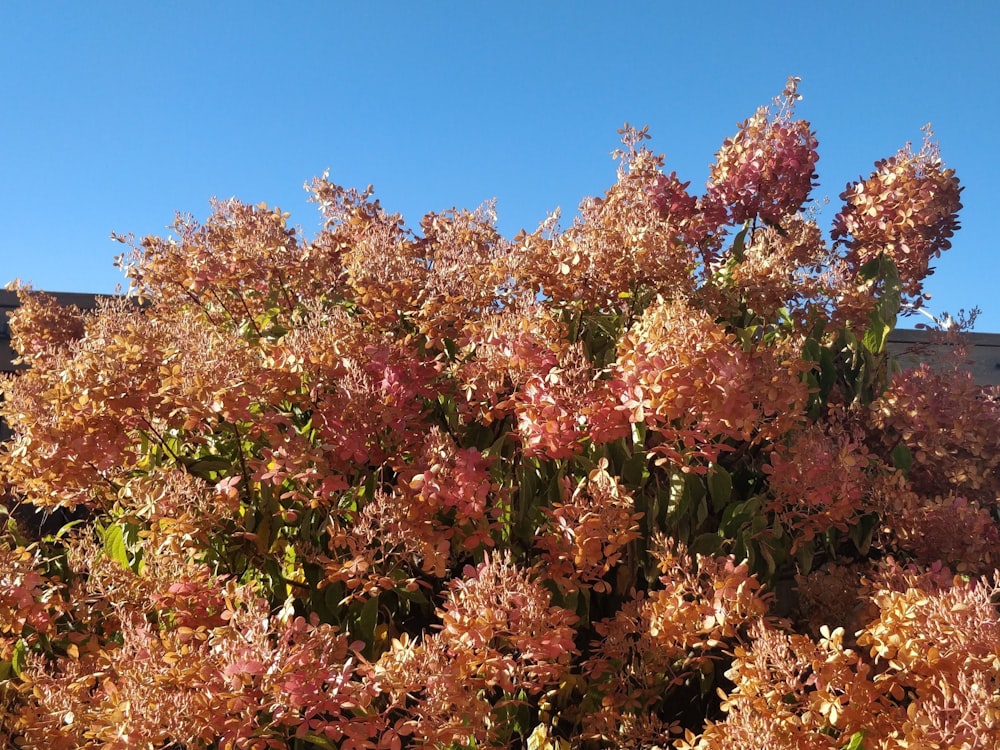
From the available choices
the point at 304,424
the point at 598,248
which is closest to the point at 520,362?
the point at 598,248

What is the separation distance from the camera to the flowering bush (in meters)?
2.01

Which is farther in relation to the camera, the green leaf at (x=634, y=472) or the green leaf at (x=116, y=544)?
the green leaf at (x=116, y=544)

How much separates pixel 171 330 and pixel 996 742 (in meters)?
2.53

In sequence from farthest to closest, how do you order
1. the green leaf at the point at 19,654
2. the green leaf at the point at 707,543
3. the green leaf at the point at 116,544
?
the green leaf at the point at 116,544 → the green leaf at the point at 19,654 → the green leaf at the point at 707,543

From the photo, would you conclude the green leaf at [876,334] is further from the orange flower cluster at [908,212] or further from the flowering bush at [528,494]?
the orange flower cluster at [908,212]

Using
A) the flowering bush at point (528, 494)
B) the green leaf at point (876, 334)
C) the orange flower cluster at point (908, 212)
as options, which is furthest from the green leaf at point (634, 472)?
the orange flower cluster at point (908, 212)

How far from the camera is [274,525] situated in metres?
2.73

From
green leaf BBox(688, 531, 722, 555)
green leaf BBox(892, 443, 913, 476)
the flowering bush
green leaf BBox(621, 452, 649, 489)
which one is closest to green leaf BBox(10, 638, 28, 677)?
the flowering bush

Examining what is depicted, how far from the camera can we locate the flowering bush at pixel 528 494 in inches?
79.0

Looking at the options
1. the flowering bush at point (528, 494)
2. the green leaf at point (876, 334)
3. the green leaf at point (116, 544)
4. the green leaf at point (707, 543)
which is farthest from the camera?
the green leaf at point (876, 334)

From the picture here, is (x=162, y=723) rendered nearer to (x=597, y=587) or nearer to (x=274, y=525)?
(x=274, y=525)

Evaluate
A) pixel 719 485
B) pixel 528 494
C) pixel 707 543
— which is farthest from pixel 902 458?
pixel 528 494

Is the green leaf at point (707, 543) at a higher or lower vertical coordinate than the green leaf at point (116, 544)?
higher

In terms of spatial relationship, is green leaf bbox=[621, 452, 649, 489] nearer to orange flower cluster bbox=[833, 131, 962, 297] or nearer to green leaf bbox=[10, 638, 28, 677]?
orange flower cluster bbox=[833, 131, 962, 297]
